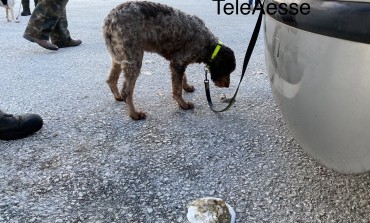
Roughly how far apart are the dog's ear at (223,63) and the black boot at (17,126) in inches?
63.8

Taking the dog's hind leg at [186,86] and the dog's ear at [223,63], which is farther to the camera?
the dog's hind leg at [186,86]

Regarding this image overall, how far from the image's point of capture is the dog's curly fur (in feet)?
11.1

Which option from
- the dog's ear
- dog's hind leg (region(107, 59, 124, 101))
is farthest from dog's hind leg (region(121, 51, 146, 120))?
the dog's ear

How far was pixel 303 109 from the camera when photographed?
6.23 ft

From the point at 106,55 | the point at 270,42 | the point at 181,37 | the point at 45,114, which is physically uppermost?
the point at 270,42

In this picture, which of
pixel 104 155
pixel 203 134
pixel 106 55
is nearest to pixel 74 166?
pixel 104 155

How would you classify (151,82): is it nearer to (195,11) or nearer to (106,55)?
(106,55)

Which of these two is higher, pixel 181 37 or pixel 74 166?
pixel 181 37

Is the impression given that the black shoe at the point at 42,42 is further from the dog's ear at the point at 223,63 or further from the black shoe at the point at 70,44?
the dog's ear at the point at 223,63

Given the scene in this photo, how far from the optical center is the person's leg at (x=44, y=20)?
5.52 meters

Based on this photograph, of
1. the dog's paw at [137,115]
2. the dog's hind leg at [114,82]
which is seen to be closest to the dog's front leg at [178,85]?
the dog's paw at [137,115]

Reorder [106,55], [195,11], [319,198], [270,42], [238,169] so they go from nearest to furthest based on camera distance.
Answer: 1. [270,42]
2. [319,198]
3. [238,169]
4. [106,55]
5. [195,11]

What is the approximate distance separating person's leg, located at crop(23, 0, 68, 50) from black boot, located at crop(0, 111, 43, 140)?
284 cm

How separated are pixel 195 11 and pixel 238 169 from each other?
7619 mm
